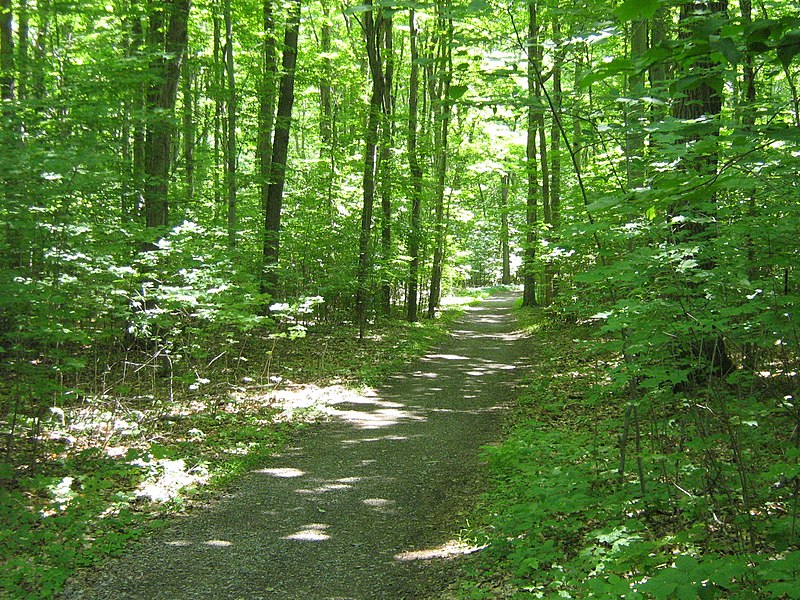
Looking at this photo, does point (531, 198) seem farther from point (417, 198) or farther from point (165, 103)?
point (165, 103)

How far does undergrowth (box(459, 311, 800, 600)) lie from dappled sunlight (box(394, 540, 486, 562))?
0.14m

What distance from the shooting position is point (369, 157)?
46.3 feet

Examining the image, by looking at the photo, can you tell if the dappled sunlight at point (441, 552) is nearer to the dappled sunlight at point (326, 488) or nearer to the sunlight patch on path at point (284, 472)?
the dappled sunlight at point (326, 488)

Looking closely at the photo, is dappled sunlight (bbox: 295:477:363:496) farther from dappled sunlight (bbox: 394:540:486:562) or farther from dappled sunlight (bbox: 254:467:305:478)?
dappled sunlight (bbox: 394:540:486:562)

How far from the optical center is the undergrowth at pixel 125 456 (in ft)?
15.2

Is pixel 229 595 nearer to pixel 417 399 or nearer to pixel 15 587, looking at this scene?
pixel 15 587

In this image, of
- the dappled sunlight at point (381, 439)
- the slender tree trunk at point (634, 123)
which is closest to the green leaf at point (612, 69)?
the slender tree trunk at point (634, 123)

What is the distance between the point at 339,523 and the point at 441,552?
1.05 meters

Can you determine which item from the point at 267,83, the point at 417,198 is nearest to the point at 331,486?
the point at 267,83

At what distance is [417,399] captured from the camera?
9.65m

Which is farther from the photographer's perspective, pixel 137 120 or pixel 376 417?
pixel 376 417

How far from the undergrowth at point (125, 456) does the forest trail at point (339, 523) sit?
31cm

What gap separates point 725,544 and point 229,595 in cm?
332

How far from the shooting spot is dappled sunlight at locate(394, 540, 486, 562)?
452cm
